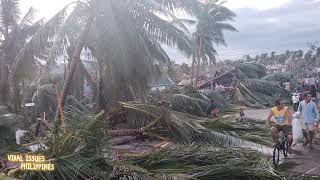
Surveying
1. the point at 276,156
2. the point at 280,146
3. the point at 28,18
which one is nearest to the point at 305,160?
the point at 280,146

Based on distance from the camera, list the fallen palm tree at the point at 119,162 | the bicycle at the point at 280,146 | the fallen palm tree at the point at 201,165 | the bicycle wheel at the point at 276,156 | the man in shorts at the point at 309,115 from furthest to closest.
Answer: the man in shorts at the point at 309,115 < the bicycle at the point at 280,146 < the bicycle wheel at the point at 276,156 < the fallen palm tree at the point at 201,165 < the fallen palm tree at the point at 119,162

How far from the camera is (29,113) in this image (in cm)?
2136

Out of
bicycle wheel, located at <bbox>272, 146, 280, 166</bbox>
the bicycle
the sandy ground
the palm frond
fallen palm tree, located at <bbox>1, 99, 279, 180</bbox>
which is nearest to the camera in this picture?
fallen palm tree, located at <bbox>1, 99, 279, 180</bbox>

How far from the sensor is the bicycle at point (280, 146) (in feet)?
34.6

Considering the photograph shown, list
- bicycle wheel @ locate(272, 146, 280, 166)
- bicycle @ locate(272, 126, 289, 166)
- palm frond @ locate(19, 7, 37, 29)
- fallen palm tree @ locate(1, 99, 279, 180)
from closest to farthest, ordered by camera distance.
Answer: fallen palm tree @ locate(1, 99, 279, 180) → bicycle wheel @ locate(272, 146, 280, 166) → bicycle @ locate(272, 126, 289, 166) → palm frond @ locate(19, 7, 37, 29)

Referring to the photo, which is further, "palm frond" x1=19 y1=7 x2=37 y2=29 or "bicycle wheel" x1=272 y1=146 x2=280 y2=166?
"palm frond" x1=19 y1=7 x2=37 y2=29

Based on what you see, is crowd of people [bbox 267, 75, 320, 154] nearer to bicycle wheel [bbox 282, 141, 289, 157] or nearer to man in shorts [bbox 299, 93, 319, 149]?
man in shorts [bbox 299, 93, 319, 149]

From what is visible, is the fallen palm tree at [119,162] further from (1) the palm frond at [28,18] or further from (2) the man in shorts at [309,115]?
(1) the palm frond at [28,18]

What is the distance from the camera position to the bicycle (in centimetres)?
1055

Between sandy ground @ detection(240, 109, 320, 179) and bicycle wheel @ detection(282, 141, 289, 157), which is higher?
bicycle wheel @ detection(282, 141, 289, 157)

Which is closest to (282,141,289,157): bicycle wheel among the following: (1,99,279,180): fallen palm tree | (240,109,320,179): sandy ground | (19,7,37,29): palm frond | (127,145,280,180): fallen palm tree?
(240,109,320,179): sandy ground

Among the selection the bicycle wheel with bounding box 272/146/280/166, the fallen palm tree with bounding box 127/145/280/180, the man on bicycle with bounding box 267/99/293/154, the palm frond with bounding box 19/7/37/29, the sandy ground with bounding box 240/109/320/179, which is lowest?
the sandy ground with bounding box 240/109/320/179

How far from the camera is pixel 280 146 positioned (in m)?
10.9

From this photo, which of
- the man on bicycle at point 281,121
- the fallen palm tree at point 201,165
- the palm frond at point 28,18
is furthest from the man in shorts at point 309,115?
the palm frond at point 28,18
